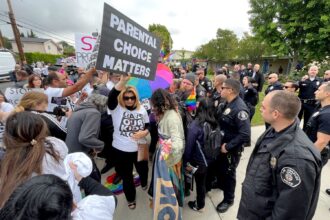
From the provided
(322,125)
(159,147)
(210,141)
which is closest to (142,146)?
(159,147)

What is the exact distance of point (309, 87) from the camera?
17.4 feet

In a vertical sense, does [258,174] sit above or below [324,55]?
below

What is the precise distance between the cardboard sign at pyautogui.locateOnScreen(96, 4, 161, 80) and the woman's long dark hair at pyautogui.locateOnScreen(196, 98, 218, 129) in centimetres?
79

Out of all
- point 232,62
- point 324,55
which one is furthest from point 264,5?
point 232,62

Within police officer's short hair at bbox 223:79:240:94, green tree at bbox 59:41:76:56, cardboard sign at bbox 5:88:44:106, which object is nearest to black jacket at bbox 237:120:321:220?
police officer's short hair at bbox 223:79:240:94

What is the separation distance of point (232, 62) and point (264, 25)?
1865 cm

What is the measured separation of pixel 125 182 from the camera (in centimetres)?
271

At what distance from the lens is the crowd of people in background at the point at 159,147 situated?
3.98 feet

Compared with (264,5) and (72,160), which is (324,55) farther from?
(72,160)

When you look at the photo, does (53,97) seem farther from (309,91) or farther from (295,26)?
(295,26)

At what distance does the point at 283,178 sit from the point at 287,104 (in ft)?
1.85

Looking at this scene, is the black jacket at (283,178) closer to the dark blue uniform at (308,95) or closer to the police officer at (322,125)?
the police officer at (322,125)

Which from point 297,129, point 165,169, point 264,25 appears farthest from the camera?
point 264,25

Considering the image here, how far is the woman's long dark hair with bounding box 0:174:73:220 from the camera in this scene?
29.6 inches
